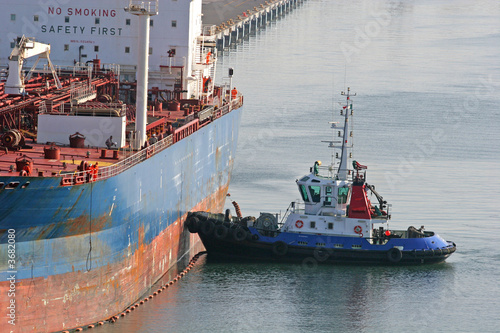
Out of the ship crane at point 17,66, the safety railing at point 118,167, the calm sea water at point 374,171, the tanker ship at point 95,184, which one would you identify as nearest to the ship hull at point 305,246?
the calm sea water at point 374,171

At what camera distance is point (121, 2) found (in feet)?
132

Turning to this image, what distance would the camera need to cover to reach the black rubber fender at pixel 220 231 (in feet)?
115

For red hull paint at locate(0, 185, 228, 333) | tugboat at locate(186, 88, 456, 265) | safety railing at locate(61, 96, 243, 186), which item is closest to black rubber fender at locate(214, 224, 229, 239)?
tugboat at locate(186, 88, 456, 265)

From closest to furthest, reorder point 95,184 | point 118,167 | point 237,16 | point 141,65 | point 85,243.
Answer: point 95,184 → point 85,243 → point 118,167 → point 141,65 → point 237,16

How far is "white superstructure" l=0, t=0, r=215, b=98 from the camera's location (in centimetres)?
4038

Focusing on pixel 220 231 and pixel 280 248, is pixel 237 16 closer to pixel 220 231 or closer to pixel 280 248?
pixel 220 231

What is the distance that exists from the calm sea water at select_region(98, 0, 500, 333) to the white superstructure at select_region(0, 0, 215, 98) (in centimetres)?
716

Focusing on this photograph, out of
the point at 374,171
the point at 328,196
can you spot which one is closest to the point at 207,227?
the point at 328,196

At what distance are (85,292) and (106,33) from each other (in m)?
16.6

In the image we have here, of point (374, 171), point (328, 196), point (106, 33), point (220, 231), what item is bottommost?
point (220, 231)

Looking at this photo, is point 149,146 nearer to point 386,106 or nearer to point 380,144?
point 380,144

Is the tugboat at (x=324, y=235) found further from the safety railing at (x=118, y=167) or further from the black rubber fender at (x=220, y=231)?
the safety railing at (x=118, y=167)

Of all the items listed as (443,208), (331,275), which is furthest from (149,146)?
(443,208)

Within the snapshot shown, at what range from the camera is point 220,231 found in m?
34.9
